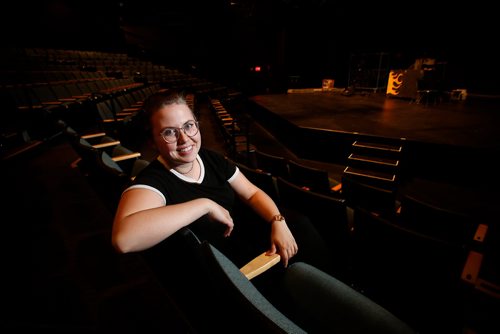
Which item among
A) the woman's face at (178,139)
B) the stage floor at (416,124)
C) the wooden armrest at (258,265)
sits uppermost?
the woman's face at (178,139)

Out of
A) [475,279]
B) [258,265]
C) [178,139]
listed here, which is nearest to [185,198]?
[178,139]

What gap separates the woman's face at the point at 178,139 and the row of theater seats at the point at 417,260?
692 millimetres

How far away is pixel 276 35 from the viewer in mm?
11930

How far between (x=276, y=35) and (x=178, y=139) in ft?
40.9

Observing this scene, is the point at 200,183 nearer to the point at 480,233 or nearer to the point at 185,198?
the point at 185,198

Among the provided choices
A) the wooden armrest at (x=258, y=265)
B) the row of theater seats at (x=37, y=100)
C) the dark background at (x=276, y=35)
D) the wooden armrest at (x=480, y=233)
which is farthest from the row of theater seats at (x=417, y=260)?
the dark background at (x=276, y=35)

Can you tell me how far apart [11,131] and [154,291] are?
3.26m

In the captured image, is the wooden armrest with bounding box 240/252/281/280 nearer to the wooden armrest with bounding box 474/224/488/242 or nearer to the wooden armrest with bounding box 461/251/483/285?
the wooden armrest with bounding box 461/251/483/285

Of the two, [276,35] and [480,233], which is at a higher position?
[276,35]

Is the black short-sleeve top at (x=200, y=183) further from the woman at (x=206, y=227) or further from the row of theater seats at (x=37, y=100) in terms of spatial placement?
the row of theater seats at (x=37, y=100)

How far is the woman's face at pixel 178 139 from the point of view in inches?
39.1

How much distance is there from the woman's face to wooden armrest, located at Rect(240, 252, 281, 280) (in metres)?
0.45

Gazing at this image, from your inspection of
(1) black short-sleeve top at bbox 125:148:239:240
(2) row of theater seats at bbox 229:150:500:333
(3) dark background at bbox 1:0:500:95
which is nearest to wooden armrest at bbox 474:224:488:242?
(2) row of theater seats at bbox 229:150:500:333

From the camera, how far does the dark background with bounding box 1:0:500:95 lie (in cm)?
846
